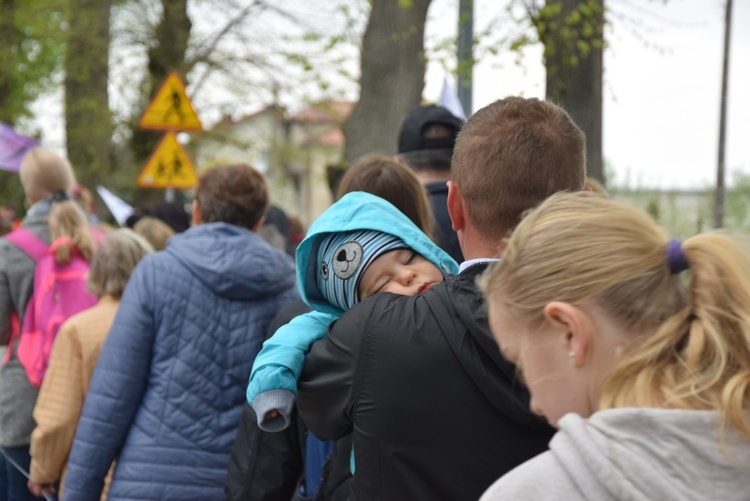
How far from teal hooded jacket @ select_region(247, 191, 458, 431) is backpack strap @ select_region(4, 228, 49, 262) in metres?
3.01

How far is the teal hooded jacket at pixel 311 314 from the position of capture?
212cm

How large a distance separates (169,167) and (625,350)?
8.14m

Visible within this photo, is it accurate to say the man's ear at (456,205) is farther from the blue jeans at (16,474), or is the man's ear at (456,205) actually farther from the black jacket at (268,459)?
the blue jeans at (16,474)

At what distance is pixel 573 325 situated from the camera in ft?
4.88

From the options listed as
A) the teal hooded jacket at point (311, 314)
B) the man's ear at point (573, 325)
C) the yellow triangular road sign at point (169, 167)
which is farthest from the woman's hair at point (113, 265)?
the yellow triangular road sign at point (169, 167)

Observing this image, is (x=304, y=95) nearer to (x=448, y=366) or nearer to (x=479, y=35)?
(x=479, y=35)

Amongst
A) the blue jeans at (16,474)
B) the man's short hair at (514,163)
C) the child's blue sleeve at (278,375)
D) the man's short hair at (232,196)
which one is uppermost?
the man's short hair at (514,163)

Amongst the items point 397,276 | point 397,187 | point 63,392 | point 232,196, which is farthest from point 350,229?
point 63,392

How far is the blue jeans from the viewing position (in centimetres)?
472

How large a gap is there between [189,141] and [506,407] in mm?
19726

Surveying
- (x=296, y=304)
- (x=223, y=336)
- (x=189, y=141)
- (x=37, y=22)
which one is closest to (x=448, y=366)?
(x=296, y=304)

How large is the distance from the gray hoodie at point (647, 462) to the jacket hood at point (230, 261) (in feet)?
8.53

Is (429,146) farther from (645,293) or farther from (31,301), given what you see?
(645,293)

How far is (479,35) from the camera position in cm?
834
